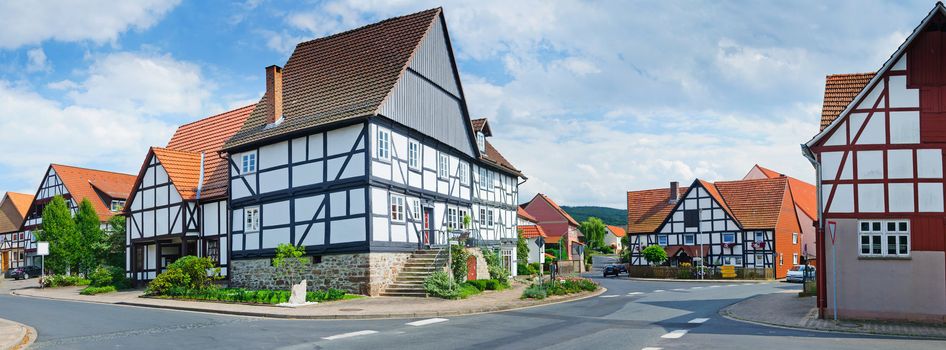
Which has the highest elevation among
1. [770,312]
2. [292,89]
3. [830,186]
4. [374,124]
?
[292,89]

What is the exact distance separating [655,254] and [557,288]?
28933mm

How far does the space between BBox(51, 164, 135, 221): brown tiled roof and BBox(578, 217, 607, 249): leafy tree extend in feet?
271

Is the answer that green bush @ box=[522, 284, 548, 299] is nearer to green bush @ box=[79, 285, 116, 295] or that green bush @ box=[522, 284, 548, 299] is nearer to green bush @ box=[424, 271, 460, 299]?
green bush @ box=[424, 271, 460, 299]

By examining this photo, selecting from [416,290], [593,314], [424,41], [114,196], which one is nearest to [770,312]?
[593,314]

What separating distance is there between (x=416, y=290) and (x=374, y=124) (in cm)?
649

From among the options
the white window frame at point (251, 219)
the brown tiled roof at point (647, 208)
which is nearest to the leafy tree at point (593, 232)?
the brown tiled roof at point (647, 208)

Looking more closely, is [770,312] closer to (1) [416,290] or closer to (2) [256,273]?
(1) [416,290]

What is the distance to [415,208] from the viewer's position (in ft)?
103

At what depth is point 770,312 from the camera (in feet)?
75.0

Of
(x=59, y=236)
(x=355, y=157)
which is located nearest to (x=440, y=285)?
(x=355, y=157)

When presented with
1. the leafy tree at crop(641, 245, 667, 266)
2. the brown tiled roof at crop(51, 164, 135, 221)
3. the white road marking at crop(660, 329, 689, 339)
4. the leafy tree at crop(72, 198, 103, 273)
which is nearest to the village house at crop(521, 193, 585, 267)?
the leafy tree at crop(641, 245, 667, 266)

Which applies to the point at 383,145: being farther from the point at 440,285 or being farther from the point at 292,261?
the point at 292,261

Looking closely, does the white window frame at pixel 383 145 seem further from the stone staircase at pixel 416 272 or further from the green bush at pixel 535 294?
the green bush at pixel 535 294

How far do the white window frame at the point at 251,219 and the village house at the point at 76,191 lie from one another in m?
28.1
